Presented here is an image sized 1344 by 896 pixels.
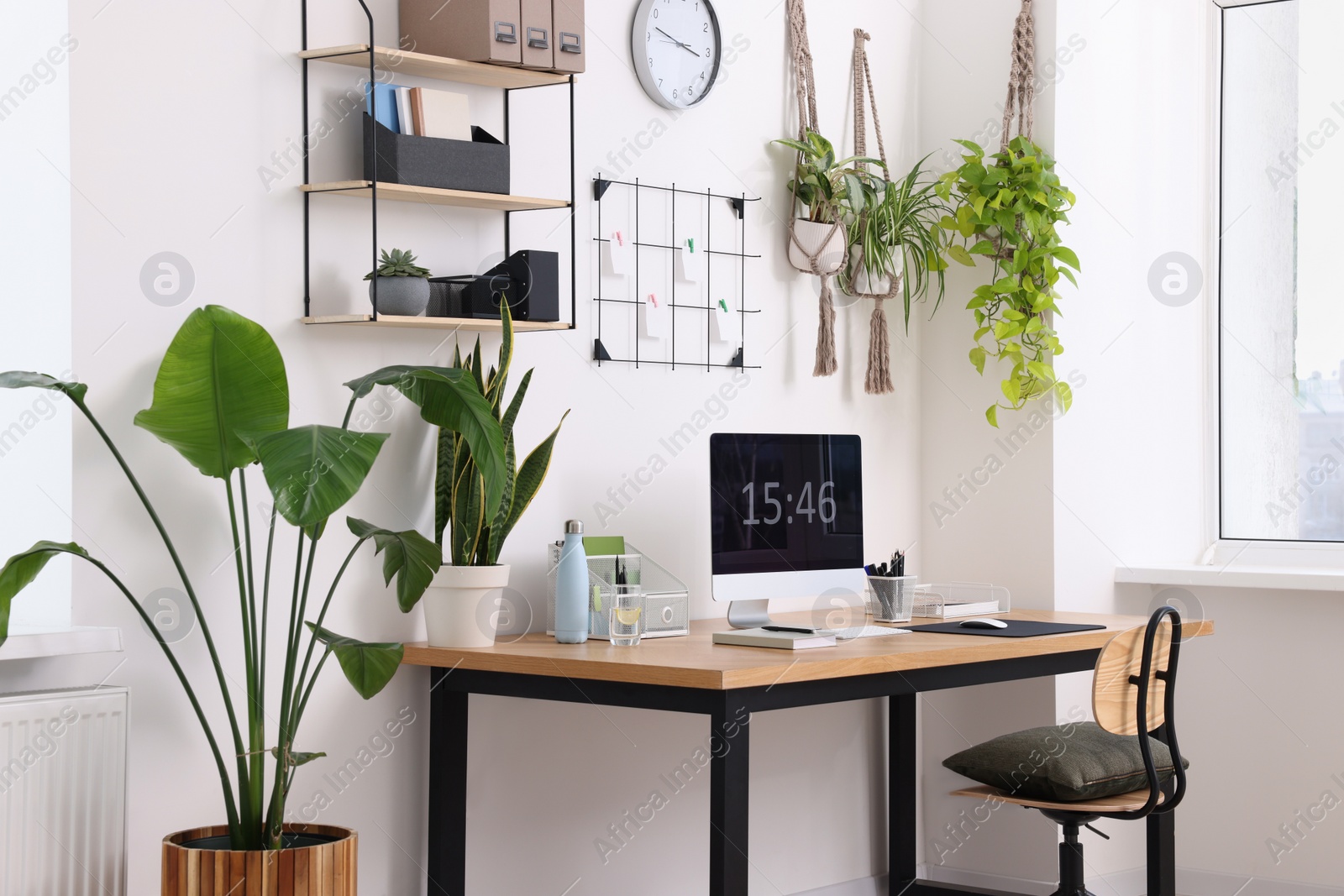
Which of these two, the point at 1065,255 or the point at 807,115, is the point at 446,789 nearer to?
the point at 807,115

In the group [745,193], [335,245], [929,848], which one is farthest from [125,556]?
[929,848]

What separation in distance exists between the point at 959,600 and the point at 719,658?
142cm

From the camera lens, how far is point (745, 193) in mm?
3688

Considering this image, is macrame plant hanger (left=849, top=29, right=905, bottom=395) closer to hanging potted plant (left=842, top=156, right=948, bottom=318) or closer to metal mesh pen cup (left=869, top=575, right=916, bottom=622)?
hanging potted plant (left=842, top=156, right=948, bottom=318)

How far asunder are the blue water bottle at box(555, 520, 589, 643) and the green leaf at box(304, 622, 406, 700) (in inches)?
20.1

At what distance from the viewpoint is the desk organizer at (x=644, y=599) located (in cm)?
298

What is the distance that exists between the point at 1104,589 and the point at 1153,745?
0.93 m

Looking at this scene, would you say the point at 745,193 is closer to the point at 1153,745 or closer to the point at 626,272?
the point at 626,272

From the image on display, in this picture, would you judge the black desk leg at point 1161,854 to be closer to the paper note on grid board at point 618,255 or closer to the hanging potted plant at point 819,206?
the hanging potted plant at point 819,206

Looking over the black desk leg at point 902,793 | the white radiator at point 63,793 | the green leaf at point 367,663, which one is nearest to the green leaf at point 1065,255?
the black desk leg at point 902,793

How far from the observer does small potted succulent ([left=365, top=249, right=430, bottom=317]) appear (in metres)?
2.76

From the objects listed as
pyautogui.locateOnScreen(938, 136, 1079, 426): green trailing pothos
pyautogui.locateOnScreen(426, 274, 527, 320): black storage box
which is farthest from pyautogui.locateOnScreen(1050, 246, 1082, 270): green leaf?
pyautogui.locateOnScreen(426, 274, 527, 320): black storage box

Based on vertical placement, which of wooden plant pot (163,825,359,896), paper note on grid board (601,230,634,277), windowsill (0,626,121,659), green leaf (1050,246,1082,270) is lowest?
wooden plant pot (163,825,359,896)

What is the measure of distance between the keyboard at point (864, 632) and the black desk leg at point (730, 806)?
1.70 ft
